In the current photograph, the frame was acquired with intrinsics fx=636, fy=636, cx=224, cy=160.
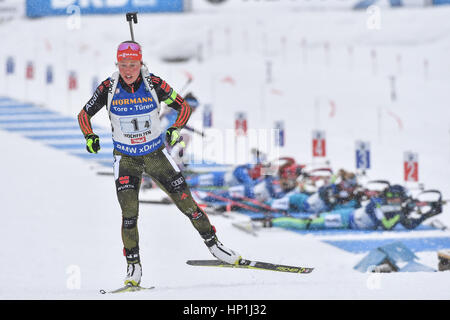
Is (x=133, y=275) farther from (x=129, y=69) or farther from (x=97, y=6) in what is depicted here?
(x=97, y=6)

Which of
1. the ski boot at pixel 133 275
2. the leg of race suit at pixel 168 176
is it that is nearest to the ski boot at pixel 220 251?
the leg of race suit at pixel 168 176

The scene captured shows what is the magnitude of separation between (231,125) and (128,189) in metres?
9.98

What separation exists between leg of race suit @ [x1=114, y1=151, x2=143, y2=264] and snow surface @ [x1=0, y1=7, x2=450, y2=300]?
0.49 metres

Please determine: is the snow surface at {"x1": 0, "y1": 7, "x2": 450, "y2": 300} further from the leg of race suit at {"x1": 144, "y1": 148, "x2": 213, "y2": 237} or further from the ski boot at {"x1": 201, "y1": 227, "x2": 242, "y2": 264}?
the leg of race suit at {"x1": 144, "y1": 148, "x2": 213, "y2": 237}

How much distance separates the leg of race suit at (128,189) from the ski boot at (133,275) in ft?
0.21

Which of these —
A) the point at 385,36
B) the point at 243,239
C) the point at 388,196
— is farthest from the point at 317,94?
the point at 243,239

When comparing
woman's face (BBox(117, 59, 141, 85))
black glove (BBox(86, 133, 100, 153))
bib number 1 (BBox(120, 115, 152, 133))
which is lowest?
black glove (BBox(86, 133, 100, 153))

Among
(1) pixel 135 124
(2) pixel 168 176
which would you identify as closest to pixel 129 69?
(1) pixel 135 124

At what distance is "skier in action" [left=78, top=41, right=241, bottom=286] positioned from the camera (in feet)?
14.1

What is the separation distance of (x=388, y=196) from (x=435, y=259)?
135cm

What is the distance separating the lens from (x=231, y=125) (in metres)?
14.3

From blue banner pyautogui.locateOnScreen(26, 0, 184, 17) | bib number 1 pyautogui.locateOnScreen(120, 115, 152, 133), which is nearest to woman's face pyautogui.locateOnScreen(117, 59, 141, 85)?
bib number 1 pyautogui.locateOnScreen(120, 115, 152, 133)

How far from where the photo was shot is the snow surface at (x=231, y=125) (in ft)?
17.4
